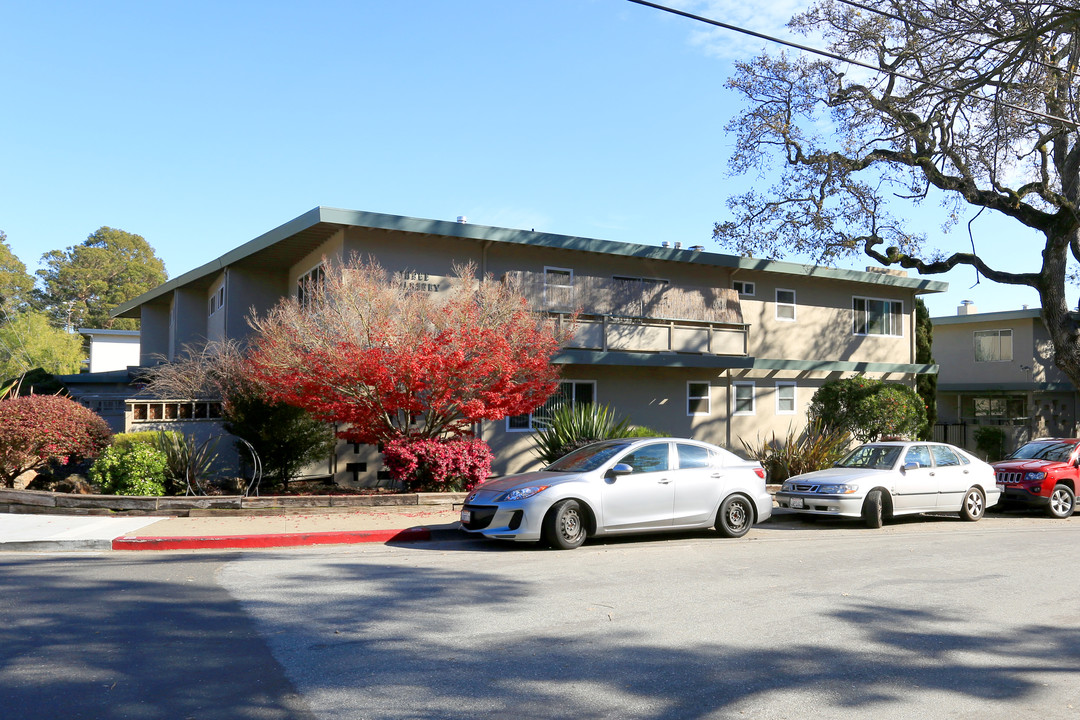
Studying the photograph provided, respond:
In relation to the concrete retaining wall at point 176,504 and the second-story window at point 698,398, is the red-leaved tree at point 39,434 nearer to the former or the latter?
the concrete retaining wall at point 176,504

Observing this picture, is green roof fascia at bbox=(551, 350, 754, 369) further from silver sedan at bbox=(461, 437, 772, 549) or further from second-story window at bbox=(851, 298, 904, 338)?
silver sedan at bbox=(461, 437, 772, 549)

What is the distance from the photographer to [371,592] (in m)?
8.16

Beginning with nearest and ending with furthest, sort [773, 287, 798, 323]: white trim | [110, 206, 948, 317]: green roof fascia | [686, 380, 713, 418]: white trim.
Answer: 1. [110, 206, 948, 317]: green roof fascia
2. [686, 380, 713, 418]: white trim
3. [773, 287, 798, 323]: white trim

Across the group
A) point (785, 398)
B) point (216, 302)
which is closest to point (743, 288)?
point (785, 398)

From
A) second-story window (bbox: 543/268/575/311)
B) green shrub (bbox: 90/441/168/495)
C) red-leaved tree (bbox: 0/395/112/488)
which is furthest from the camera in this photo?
second-story window (bbox: 543/268/575/311)

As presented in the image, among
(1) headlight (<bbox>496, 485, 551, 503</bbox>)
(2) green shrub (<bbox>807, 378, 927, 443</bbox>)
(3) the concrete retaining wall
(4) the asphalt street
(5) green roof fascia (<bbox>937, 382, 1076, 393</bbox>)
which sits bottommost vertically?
(4) the asphalt street

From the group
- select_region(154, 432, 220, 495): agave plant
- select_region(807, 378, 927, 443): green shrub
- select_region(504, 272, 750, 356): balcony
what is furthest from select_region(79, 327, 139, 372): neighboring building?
select_region(807, 378, 927, 443): green shrub

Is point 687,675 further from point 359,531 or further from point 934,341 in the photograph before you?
point 934,341

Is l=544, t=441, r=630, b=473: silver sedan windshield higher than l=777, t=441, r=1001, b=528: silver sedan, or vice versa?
l=544, t=441, r=630, b=473: silver sedan windshield

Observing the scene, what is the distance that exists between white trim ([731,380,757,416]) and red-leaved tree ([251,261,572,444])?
9770 millimetres

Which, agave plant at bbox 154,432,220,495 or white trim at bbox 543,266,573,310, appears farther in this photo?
white trim at bbox 543,266,573,310

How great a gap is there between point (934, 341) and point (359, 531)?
31.4 metres

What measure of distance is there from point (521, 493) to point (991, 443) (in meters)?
25.1

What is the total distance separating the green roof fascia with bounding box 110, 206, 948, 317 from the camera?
56.7 feet
